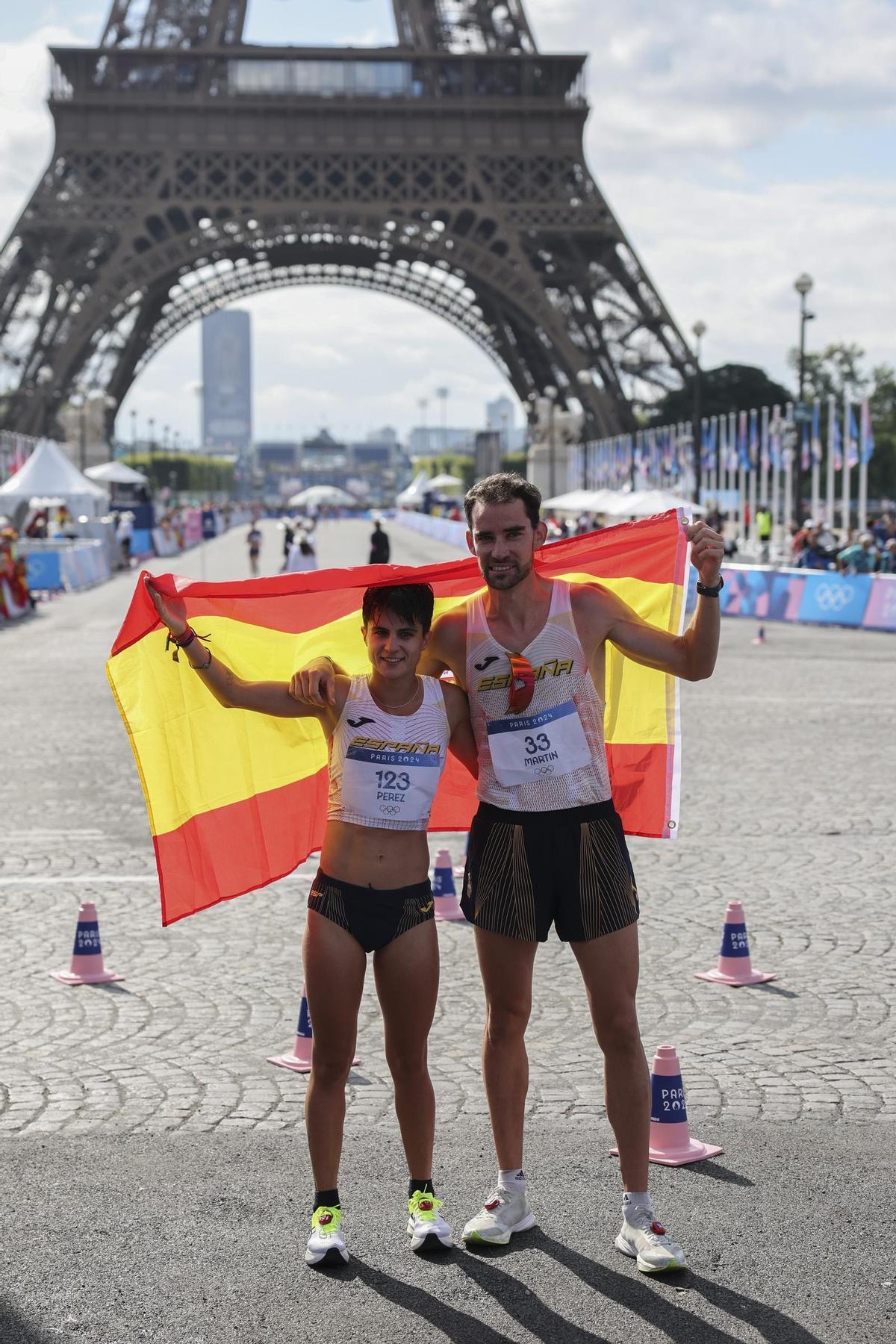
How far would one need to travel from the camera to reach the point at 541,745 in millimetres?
4137

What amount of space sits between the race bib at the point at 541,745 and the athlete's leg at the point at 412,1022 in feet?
1.38

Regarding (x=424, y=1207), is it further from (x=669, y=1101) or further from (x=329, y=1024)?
(x=669, y=1101)

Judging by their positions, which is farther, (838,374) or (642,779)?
(838,374)

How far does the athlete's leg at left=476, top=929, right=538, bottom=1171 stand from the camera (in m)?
4.17

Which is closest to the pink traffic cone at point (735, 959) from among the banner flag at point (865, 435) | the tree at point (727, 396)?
the banner flag at point (865, 435)

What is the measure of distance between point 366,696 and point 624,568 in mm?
1076

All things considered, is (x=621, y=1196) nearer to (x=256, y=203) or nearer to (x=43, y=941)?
(x=43, y=941)

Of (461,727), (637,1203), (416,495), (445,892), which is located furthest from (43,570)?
(416,495)

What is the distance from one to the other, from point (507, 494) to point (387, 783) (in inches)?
29.1

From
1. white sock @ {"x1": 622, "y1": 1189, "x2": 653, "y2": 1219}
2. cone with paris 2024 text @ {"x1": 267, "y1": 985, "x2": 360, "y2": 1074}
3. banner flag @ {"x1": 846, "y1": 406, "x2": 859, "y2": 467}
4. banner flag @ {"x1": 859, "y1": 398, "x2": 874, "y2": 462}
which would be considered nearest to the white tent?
banner flag @ {"x1": 846, "y1": 406, "x2": 859, "y2": 467}

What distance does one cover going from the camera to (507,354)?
214 feet

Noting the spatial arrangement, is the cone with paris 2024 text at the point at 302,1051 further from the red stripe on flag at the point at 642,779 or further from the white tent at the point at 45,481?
the white tent at the point at 45,481

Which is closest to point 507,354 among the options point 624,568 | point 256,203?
point 256,203

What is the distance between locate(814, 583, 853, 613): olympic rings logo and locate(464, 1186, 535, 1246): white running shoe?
2224 centimetres
